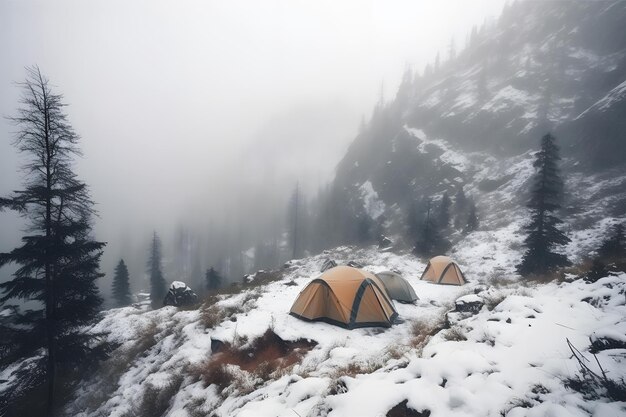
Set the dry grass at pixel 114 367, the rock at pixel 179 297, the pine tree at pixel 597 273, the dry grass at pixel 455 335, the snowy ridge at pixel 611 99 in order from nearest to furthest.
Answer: the dry grass at pixel 455 335 < the pine tree at pixel 597 273 < the dry grass at pixel 114 367 < the rock at pixel 179 297 < the snowy ridge at pixel 611 99

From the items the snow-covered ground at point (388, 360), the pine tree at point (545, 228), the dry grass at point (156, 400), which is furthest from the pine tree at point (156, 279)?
the pine tree at point (545, 228)

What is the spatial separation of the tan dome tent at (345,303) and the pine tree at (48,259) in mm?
9617

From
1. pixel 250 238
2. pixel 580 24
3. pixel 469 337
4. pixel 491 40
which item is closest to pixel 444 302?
pixel 469 337

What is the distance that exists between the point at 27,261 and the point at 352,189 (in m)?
83.2

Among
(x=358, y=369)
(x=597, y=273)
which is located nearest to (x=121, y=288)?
(x=358, y=369)

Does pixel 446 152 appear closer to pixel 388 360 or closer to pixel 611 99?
pixel 611 99

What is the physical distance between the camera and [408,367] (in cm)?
520

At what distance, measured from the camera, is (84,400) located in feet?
37.9

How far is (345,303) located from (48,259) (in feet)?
40.1

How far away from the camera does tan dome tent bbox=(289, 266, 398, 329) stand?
461 inches

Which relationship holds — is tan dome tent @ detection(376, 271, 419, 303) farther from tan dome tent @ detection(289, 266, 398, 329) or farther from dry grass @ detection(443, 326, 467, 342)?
dry grass @ detection(443, 326, 467, 342)

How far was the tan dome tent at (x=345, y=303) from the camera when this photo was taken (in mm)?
11703

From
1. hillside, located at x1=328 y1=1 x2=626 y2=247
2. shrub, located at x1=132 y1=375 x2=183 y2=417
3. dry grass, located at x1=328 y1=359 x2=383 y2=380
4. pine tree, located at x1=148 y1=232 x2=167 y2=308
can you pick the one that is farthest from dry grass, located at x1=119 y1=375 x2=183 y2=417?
hillside, located at x1=328 y1=1 x2=626 y2=247

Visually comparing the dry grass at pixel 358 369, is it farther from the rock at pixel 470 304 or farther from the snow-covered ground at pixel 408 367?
the rock at pixel 470 304
